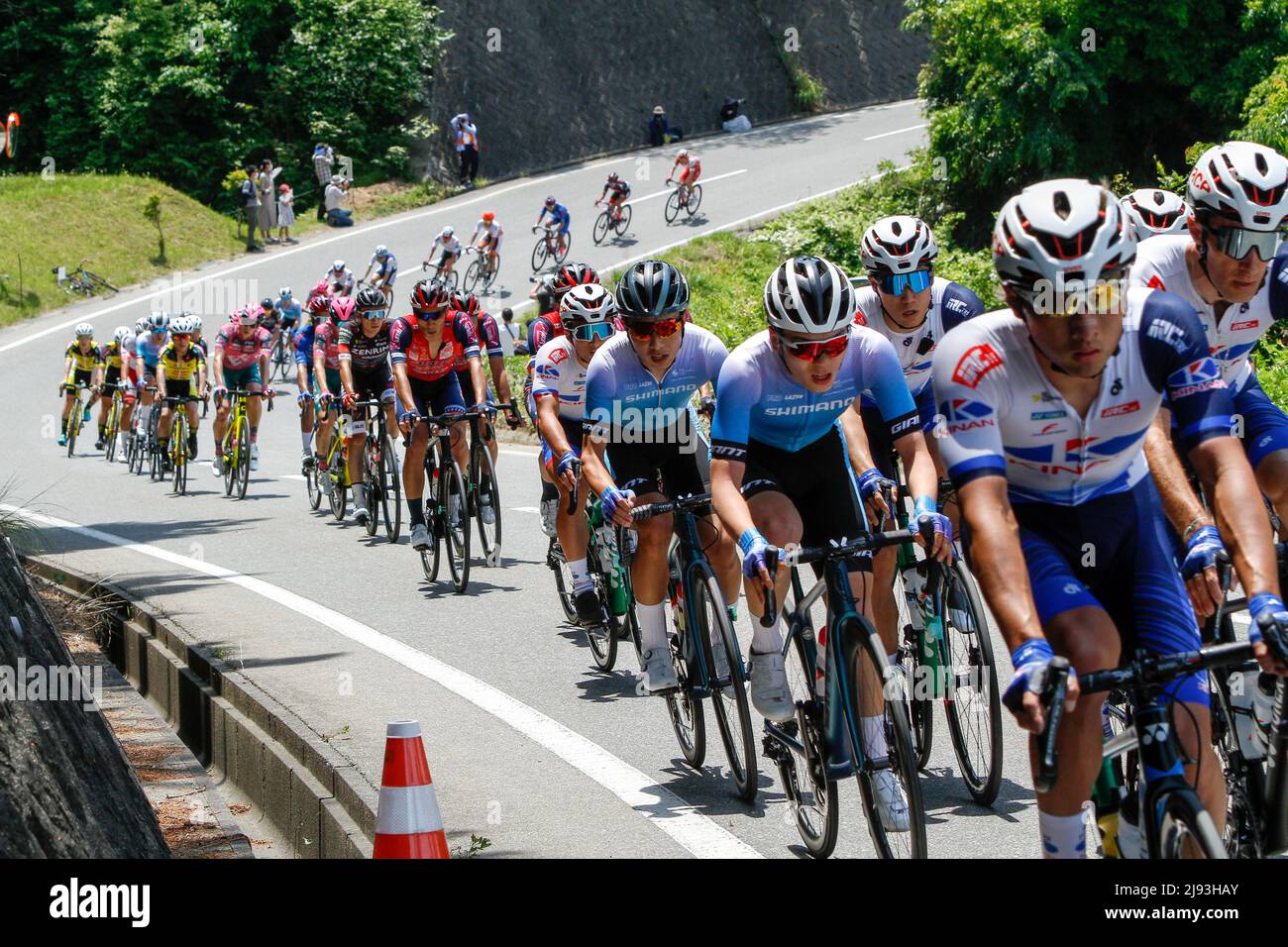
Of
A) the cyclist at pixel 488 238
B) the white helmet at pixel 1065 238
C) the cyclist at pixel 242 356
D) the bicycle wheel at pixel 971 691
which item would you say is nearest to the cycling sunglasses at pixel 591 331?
the bicycle wheel at pixel 971 691

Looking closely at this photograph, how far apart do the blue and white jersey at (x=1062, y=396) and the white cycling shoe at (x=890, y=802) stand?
4.34ft

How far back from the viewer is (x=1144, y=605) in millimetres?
4129

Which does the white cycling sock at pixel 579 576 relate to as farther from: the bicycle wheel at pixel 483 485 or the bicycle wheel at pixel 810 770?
the bicycle wheel at pixel 810 770

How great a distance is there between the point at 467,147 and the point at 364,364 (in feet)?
112

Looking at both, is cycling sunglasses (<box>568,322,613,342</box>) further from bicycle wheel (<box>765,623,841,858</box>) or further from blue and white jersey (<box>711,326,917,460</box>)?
bicycle wheel (<box>765,623,841,858</box>)

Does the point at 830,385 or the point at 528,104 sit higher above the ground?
the point at 528,104

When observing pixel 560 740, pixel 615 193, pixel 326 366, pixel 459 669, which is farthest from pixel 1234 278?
pixel 615 193

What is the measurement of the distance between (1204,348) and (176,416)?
58.5 feet

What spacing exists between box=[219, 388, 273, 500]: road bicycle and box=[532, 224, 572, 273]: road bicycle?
61.4 ft

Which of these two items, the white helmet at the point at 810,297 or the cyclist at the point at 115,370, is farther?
the cyclist at the point at 115,370

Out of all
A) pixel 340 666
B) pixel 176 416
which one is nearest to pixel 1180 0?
pixel 176 416

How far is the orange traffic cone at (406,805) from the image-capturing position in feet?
15.8

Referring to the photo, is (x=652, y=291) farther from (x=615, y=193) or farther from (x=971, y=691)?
(x=615, y=193)
